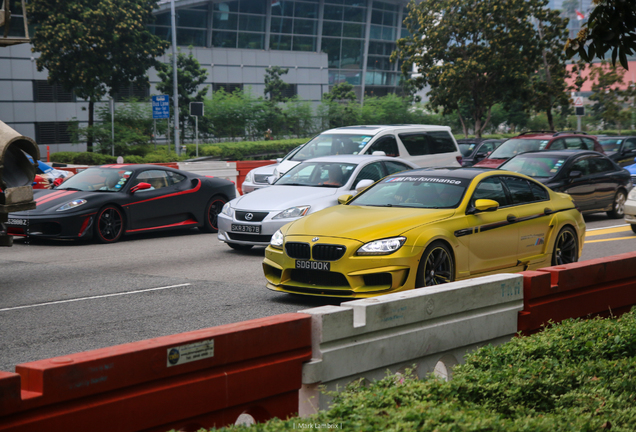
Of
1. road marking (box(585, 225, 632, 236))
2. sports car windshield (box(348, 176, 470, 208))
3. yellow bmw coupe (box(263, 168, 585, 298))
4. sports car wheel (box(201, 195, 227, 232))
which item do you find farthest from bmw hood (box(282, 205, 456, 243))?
road marking (box(585, 225, 632, 236))

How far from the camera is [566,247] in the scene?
9.79 meters

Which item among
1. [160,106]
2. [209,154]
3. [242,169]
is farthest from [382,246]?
[209,154]

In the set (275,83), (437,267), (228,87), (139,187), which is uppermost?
(275,83)

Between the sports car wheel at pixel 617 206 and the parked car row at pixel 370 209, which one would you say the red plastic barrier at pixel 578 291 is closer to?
the parked car row at pixel 370 209

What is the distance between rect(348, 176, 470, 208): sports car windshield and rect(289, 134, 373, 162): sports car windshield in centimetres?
708

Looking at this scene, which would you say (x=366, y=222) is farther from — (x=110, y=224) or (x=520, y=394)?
(x=110, y=224)

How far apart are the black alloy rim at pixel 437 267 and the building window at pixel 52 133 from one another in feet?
138

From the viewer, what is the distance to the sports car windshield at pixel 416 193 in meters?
8.64

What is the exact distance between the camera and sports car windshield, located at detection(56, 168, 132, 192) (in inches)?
543

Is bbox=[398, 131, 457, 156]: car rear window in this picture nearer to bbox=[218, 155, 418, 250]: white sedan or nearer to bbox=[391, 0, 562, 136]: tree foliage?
bbox=[218, 155, 418, 250]: white sedan

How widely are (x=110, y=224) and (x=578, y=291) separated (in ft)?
30.9

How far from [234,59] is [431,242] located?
2046 inches

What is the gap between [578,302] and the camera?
616 centimetres

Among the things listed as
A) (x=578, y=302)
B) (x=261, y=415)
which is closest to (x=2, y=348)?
(x=261, y=415)
